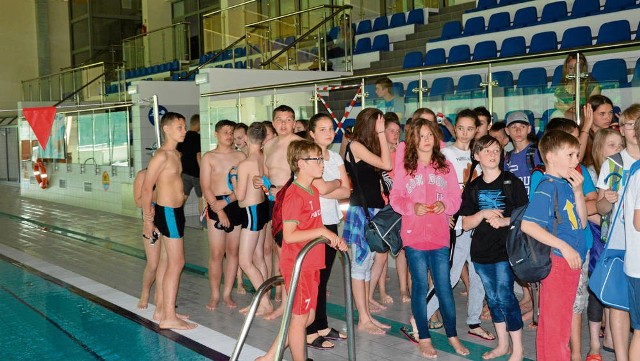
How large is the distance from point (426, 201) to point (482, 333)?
117 cm

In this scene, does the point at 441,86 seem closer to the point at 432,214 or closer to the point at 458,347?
the point at 432,214

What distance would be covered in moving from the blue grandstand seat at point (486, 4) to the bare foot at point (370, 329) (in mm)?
9913

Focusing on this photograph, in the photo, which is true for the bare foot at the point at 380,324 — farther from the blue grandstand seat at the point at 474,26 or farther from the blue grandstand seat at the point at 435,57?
the blue grandstand seat at the point at 474,26

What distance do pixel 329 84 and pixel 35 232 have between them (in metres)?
6.21

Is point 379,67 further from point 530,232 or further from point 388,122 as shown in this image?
point 530,232

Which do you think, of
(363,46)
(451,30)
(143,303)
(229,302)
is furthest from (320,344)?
(363,46)

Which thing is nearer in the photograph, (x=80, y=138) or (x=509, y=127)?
(x=509, y=127)

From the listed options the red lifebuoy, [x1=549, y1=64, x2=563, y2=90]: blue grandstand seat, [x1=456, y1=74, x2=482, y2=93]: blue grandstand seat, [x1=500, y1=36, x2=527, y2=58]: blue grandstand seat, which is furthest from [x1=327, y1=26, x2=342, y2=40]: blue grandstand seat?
the red lifebuoy

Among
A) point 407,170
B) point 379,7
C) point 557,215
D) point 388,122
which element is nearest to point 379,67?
point 379,7

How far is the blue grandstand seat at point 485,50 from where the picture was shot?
1175 centimetres

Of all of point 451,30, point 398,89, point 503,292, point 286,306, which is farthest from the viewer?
point 451,30

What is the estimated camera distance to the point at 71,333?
217 inches

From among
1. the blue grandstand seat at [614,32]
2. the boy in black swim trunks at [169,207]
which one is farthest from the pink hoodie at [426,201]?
the blue grandstand seat at [614,32]

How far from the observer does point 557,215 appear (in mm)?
3760
